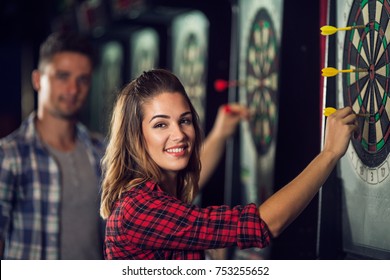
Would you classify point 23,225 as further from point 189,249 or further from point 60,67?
point 189,249

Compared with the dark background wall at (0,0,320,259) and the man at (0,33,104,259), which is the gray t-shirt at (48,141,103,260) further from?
the dark background wall at (0,0,320,259)

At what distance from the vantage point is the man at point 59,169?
8.53ft

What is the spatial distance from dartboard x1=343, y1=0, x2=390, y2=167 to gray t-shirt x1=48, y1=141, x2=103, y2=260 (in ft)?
4.11

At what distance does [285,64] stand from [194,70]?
100cm

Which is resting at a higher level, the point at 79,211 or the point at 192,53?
the point at 192,53

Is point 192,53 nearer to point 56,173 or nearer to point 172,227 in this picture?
point 56,173

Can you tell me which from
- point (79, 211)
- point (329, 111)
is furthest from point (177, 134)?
point (79, 211)

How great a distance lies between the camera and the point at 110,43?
170 inches

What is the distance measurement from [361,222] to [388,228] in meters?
0.11

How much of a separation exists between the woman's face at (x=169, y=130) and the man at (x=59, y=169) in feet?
2.61

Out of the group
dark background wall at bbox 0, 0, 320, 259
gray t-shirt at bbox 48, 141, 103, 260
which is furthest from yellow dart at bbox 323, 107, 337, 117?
gray t-shirt at bbox 48, 141, 103, 260

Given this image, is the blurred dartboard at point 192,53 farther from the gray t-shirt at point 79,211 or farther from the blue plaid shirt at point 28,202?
the blue plaid shirt at point 28,202

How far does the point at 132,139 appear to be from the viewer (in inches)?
68.0

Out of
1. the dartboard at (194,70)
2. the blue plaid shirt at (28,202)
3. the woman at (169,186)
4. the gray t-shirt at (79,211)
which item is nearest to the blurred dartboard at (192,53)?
the dartboard at (194,70)
